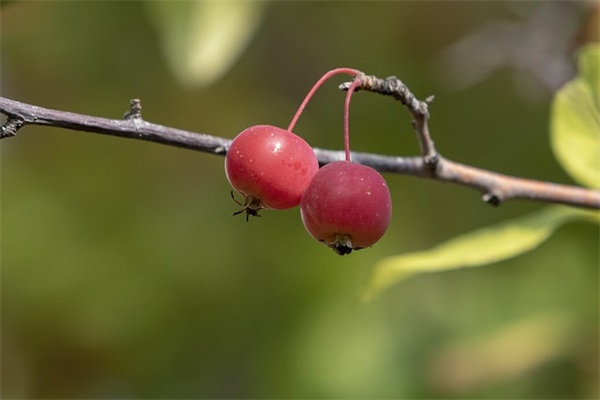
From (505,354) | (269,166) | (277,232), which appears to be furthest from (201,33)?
(505,354)

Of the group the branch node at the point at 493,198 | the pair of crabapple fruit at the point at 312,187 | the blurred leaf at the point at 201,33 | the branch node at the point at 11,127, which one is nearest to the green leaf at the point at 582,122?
the branch node at the point at 493,198

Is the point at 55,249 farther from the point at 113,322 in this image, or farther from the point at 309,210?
the point at 309,210

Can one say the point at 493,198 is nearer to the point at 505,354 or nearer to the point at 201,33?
the point at 201,33

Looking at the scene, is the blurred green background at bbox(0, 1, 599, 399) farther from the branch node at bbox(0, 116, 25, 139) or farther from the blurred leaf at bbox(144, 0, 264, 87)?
the branch node at bbox(0, 116, 25, 139)

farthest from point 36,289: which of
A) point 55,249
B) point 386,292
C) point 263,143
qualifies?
point 263,143

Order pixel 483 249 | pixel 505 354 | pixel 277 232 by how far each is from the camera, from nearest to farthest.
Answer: pixel 483 249 → pixel 505 354 → pixel 277 232

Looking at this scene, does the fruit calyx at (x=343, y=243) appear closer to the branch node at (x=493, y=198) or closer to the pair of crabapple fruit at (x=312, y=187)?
the pair of crabapple fruit at (x=312, y=187)
